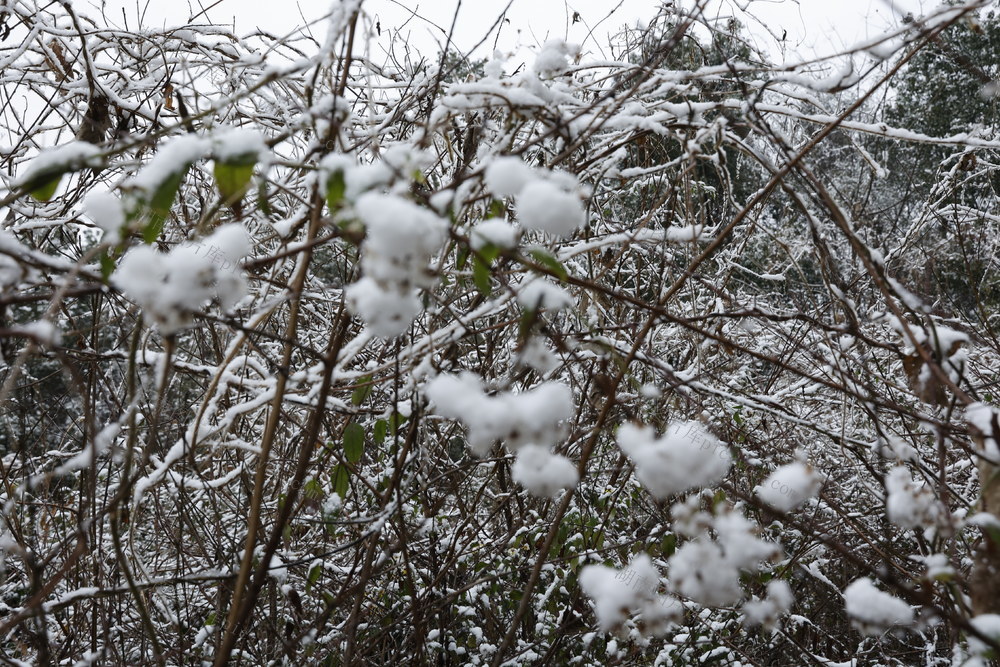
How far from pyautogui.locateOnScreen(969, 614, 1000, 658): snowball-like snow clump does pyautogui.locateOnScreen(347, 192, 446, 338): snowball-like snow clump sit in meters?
0.73

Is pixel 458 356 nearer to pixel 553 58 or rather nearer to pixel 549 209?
pixel 553 58

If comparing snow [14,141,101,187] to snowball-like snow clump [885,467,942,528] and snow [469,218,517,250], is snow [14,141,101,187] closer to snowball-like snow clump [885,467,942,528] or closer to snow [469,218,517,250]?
snow [469,218,517,250]

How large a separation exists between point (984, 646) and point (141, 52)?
2158mm

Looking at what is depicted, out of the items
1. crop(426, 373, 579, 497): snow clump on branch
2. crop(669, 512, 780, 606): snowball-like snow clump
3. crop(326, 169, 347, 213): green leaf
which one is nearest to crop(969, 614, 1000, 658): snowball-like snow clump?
crop(669, 512, 780, 606): snowball-like snow clump

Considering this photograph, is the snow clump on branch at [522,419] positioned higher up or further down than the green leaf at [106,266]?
further down

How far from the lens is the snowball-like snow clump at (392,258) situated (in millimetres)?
580

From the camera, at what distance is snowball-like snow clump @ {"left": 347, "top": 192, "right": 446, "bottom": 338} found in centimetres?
58

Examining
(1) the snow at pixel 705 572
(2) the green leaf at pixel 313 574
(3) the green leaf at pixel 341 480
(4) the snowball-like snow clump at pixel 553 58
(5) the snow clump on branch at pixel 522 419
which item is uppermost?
(4) the snowball-like snow clump at pixel 553 58

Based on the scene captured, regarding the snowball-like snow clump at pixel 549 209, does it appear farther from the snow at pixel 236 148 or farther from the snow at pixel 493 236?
the snow at pixel 236 148

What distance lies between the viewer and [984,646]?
73 centimetres

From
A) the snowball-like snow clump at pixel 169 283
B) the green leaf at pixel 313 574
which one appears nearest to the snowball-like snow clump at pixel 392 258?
the snowball-like snow clump at pixel 169 283

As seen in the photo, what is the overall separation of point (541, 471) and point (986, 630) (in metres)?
0.54

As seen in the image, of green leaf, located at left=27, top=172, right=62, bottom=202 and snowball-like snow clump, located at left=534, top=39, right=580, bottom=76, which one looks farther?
snowball-like snow clump, located at left=534, top=39, right=580, bottom=76

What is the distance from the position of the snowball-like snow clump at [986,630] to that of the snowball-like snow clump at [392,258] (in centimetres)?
73
